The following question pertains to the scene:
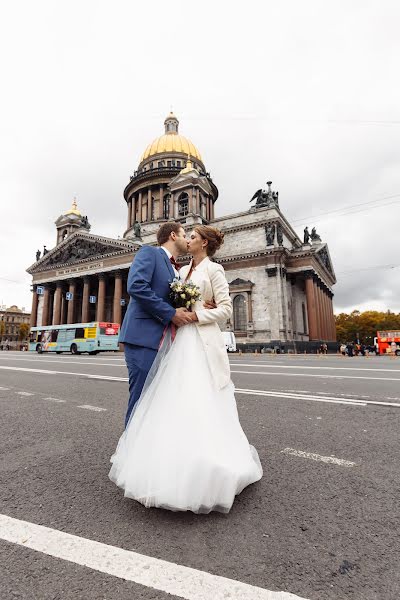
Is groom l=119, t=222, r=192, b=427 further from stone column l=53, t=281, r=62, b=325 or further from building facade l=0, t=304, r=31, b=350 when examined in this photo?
building facade l=0, t=304, r=31, b=350

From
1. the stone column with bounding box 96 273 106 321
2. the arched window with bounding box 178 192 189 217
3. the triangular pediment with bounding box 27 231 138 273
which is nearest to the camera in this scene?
the stone column with bounding box 96 273 106 321

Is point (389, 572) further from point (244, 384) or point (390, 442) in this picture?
point (244, 384)

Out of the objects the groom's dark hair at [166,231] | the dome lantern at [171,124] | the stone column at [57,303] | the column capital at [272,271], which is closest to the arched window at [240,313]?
the column capital at [272,271]

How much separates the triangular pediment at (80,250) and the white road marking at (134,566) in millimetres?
40037

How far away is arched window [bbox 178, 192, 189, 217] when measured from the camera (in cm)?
4343

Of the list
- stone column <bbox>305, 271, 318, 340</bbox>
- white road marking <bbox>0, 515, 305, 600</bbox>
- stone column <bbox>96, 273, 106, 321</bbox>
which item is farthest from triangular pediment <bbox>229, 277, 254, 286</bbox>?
white road marking <bbox>0, 515, 305, 600</bbox>

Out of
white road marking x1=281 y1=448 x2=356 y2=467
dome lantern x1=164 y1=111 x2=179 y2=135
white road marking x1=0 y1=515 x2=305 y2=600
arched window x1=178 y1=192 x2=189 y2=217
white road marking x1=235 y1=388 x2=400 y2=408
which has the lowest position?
white road marking x1=281 y1=448 x2=356 y2=467

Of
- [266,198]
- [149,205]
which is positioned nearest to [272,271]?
[266,198]

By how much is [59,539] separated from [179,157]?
5669 cm

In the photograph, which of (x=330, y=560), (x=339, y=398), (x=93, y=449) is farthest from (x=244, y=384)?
(x=330, y=560)

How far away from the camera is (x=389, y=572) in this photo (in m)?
1.51

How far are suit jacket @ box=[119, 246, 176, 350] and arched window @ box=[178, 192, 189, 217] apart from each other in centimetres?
4179

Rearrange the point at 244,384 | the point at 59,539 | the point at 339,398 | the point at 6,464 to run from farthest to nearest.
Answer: the point at 244,384 → the point at 339,398 → the point at 6,464 → the point at 59,539

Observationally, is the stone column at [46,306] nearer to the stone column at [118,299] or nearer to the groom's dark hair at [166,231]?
the stone column at [118,299]
